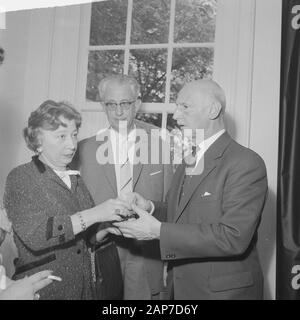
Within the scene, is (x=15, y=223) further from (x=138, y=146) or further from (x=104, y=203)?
(x=138, y=146)

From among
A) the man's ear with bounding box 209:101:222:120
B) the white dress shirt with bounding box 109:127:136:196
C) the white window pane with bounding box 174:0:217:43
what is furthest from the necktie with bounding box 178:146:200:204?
the white window pane with bounding box 174:0:217:43

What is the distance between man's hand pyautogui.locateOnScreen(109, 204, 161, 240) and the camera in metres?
1.42

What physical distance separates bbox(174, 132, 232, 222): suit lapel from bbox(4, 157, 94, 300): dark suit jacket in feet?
1.22

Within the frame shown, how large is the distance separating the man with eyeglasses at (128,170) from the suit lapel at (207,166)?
239 mm

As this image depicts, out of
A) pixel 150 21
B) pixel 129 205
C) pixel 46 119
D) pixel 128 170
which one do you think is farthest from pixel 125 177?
pixel 150 21

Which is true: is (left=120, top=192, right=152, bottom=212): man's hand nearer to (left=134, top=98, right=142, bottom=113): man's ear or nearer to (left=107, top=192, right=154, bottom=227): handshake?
(left=107, top=192, right=154, bottom=227): handshake

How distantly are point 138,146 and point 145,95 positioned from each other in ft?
0.80

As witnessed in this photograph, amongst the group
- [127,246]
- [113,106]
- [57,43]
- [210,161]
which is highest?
[57,43]

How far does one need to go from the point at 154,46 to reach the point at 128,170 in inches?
24.6

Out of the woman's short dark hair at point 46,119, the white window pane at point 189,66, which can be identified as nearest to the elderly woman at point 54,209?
the woman's short dark hair at point 46,119

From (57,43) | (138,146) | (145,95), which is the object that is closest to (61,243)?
(138,146)

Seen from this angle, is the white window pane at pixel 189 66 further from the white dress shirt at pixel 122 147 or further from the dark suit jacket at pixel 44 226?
the dark suit jacket at pixel 44 226

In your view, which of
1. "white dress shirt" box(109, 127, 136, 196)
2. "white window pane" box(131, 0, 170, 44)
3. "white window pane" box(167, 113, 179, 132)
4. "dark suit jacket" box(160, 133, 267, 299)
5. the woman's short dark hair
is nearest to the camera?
"dark suit jacket" box(160, 133, 267, 299)
